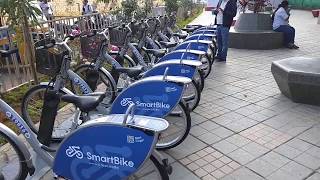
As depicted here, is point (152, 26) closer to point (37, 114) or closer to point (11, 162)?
point (37, 114)

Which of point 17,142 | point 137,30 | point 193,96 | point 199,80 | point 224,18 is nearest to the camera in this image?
point 17,142

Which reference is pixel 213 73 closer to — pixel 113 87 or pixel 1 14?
pixel 113 87

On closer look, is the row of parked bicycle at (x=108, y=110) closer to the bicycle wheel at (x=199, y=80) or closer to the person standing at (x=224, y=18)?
the bicycle wheel at (x=199, y=80)

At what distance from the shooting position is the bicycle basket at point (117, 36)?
5.09 m

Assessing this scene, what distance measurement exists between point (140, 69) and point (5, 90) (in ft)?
9.36

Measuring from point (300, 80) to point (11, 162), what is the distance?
394 centimetres

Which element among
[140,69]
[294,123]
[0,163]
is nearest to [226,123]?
[294,123]

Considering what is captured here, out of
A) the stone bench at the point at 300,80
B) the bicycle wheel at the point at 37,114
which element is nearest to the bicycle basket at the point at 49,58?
the bicycle wheel at the point at 37,114

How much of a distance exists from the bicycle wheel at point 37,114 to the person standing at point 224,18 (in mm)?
4140

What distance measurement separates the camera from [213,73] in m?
6.75

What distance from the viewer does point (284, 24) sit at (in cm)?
927

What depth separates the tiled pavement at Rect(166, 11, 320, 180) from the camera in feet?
10.8

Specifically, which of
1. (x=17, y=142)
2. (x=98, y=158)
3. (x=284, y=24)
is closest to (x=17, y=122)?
(x=17, y=142)

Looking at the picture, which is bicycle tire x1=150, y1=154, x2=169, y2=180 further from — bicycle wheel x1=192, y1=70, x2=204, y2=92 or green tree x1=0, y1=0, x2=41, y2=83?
green tree x1=0, y1=0, x2=41, y2=83
